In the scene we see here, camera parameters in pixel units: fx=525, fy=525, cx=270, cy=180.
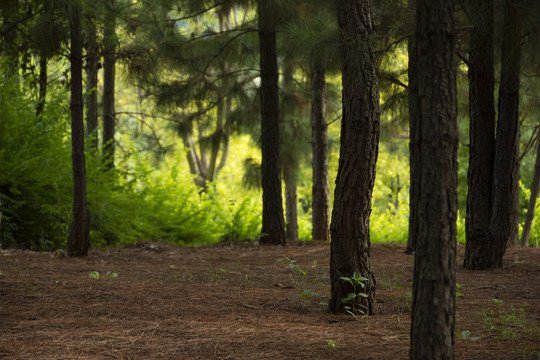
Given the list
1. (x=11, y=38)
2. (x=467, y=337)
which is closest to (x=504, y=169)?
(x=467, y=337)

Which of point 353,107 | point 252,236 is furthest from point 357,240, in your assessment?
point 252,236

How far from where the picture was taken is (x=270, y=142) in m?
8.70

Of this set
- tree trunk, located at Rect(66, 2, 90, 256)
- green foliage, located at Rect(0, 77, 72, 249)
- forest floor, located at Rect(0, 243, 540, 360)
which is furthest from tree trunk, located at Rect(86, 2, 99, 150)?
forest floor, located at Rect(0, 243, 540, 360)

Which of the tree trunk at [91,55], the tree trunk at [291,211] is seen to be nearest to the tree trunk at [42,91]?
the tree trunk at [91,55]

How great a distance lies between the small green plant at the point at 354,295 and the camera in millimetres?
3684

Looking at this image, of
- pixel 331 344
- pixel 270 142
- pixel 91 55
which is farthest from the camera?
pixel 270 142

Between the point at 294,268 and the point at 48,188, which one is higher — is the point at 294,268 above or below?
below

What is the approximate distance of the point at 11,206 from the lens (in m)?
8.10

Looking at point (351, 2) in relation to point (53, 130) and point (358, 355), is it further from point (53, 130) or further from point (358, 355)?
point (53, 130)

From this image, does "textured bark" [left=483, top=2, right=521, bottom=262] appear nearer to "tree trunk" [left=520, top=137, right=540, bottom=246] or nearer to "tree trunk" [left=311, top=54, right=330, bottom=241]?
"tree trunk" [left=520, top=137, right=540, bottom=246]

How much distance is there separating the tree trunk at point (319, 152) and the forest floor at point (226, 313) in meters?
3.48

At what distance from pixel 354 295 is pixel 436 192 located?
1.52 metres

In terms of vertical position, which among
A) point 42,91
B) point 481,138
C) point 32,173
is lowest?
point 32,173

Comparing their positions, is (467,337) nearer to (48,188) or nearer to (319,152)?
(319,152)
